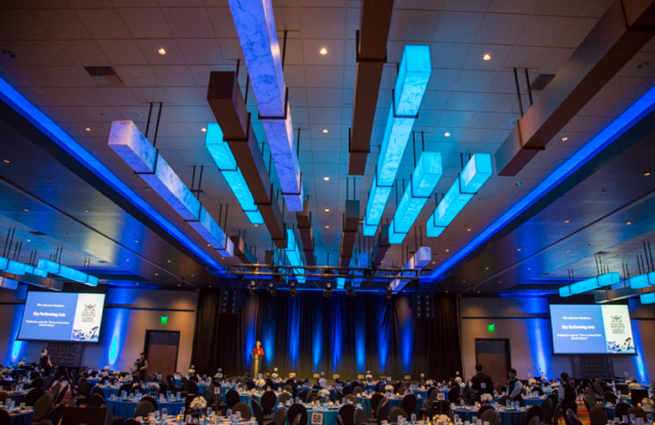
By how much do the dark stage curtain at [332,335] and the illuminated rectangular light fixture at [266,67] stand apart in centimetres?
1425

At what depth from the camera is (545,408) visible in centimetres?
881

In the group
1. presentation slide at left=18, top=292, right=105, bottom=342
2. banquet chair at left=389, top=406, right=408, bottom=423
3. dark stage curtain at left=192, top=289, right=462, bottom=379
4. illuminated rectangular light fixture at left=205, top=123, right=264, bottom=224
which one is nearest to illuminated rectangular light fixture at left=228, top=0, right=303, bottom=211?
illuminated rectangular light fixture at left=205, top=123, right=264, bottom=224

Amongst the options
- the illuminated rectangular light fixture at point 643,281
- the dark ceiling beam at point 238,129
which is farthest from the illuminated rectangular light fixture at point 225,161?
the illuminated rectangular light fixture at point 643,281

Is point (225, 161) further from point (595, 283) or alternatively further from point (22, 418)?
point (595, 283)

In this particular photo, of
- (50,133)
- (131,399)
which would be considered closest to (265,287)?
(131,399)

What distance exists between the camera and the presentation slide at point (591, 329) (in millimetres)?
17891

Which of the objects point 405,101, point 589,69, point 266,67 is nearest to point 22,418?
point 266,67

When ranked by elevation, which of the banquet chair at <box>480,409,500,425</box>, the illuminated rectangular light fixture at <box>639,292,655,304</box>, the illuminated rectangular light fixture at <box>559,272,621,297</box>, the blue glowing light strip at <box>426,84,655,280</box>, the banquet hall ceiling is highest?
the banquet hall ceiling

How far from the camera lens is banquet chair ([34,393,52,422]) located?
7.57m

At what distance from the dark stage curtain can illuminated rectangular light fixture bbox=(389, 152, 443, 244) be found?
1105 centimetres

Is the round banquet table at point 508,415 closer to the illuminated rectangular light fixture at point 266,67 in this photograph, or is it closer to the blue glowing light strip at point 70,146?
the illuminated rectangular light fixture at point 266,67

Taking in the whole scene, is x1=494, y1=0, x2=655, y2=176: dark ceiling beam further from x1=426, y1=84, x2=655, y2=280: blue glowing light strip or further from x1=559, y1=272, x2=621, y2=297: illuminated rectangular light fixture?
x1=559, y1=272, x2=621, y2=297: illuminated rectangular light fixture

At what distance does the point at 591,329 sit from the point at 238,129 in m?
18.7

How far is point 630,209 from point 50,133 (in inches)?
392
